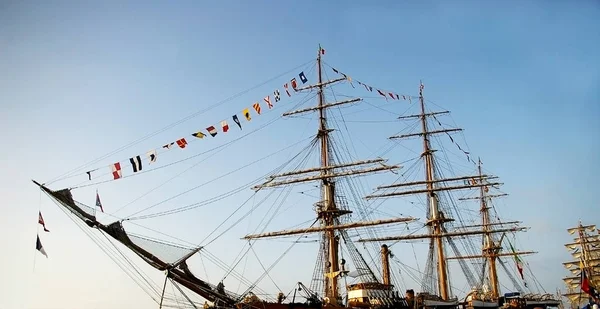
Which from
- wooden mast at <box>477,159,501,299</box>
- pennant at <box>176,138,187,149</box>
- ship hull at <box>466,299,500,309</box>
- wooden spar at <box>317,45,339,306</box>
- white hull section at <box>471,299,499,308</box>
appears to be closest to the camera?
pennant at <box>176,138,187,149</box>

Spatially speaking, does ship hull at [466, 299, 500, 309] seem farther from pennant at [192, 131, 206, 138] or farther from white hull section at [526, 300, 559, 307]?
pennant at [192, 131, 206, 138]

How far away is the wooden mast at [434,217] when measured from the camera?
2237 inches

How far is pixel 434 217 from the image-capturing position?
60.5 metres

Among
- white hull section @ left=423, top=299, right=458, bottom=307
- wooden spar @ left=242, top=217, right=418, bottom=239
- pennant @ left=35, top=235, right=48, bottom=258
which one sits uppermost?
wooden spar @ left=242, top=217, right=418, bottom=239

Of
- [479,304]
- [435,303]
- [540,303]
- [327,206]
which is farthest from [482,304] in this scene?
[327,206]

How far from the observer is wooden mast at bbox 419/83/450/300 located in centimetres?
5682

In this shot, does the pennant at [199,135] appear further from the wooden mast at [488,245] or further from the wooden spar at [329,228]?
the wooden mast at [488,245]

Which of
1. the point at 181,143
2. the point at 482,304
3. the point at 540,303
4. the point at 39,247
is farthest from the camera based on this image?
the point at 540,303

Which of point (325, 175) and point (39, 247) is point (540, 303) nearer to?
point (325, 175)

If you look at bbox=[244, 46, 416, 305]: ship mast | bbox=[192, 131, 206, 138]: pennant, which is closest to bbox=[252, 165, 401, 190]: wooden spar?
bbox=[244, 46, 416, 305]: ship mast

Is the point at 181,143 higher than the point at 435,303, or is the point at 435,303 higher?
the point at 181,143

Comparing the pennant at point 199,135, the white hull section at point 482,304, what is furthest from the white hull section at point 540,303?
the pennant at point 199,135

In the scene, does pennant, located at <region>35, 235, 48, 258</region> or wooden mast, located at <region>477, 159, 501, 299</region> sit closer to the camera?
pennant, located at <region>35, 235, 48, 258</region>

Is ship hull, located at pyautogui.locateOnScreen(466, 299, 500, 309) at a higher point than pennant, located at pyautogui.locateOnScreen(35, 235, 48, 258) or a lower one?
lower
